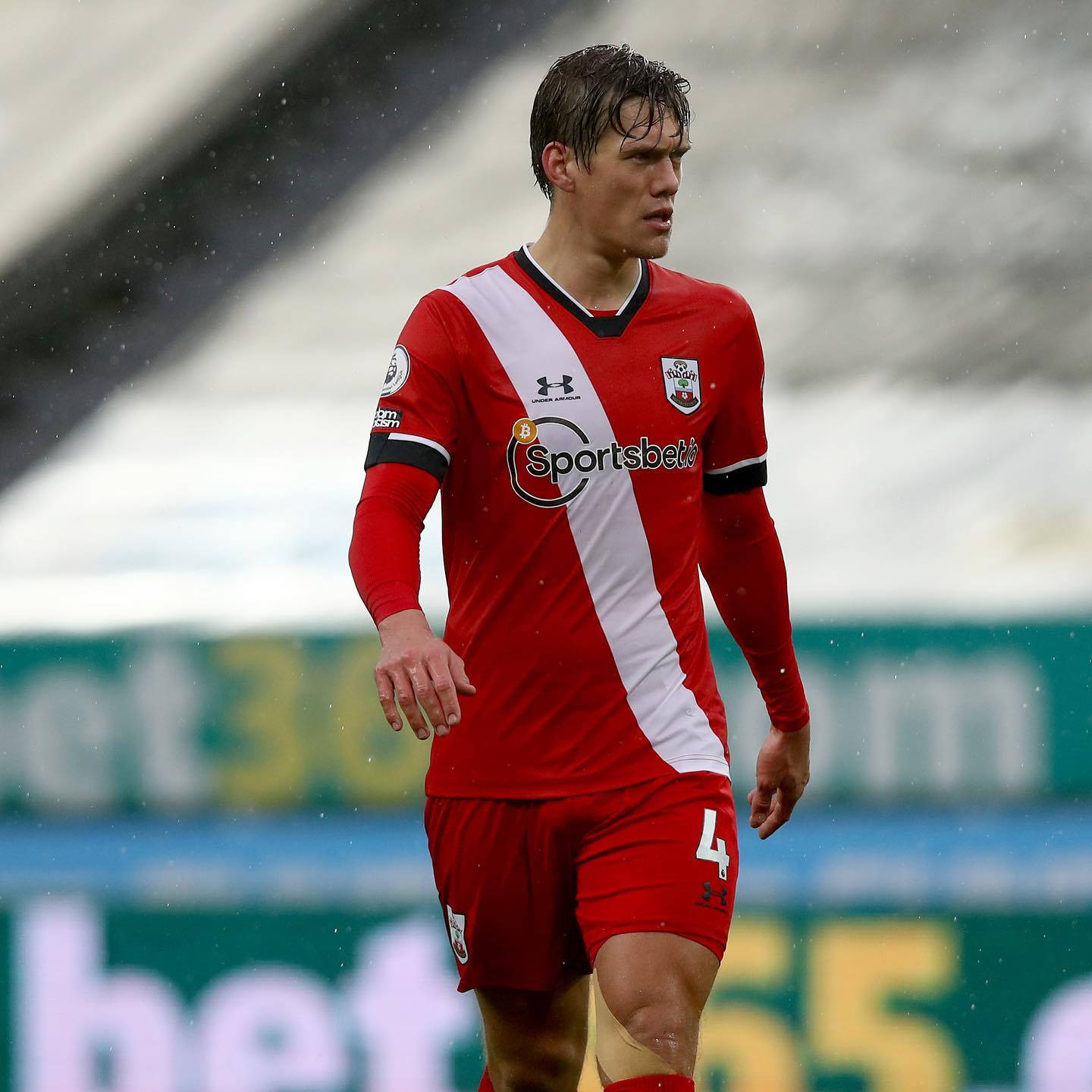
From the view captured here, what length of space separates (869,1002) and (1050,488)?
2596mm

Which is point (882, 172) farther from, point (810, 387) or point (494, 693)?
point (494, 693)

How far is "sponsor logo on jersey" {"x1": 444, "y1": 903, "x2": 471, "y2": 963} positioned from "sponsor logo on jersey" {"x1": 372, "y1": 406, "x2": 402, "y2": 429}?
801mm

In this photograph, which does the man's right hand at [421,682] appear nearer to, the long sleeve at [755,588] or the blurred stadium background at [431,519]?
the long sleeve at [755,588]

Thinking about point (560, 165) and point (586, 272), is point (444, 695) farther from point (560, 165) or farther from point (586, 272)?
point (560, 165)

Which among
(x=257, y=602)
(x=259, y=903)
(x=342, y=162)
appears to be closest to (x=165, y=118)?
(x=342, y=162)

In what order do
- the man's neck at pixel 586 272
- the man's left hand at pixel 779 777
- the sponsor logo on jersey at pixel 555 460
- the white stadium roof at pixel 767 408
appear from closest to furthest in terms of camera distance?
the sponsor logo on jersey at pixel 555 460, the man's neck at pixel 586 272, the man's left hand at pixel 779 777, the white stadium roof at pixel 767 408

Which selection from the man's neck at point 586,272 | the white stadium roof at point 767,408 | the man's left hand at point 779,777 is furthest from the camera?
the white stadium roof at point 767,408

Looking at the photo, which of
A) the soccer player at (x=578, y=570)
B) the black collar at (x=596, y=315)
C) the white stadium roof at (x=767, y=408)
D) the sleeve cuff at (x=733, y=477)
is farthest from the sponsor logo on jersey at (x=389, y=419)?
the white stadium roof at (x=767, y=408)

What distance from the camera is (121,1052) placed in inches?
197

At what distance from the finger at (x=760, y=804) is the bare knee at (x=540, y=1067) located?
494 millimetres

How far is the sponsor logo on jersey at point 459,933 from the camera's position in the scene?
2.72 m

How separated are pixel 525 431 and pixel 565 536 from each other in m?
0.17

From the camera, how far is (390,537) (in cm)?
237

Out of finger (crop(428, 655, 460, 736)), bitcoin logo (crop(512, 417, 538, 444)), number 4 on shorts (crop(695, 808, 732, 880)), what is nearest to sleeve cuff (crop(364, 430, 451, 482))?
bitcoin logo (crop(512, 417, 538, 444))
